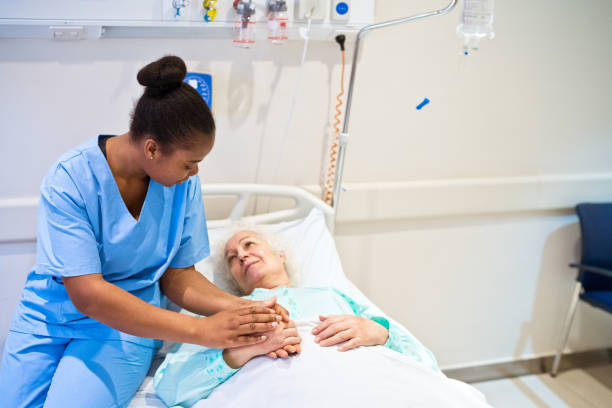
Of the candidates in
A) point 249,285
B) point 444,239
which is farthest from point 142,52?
point 444,239

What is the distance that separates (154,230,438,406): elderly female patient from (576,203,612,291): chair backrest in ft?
4.28

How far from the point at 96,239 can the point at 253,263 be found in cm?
56

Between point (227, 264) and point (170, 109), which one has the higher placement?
point (170, 109)

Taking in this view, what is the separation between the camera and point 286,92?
2033 millimetres

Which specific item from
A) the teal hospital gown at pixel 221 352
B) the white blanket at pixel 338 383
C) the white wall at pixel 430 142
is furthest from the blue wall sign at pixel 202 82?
the white blanket at pixel 338 383

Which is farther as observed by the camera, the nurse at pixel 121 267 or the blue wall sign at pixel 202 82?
the blue wall sign at pixel 202 82

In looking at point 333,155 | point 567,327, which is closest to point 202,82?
point 333,155

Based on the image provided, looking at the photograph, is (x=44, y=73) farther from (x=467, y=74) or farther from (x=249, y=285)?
(x=467, y=74)

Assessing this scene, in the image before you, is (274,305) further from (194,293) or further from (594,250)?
(594,250)

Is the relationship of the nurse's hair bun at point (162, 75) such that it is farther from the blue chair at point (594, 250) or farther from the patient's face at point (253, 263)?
the blue chair at point (594, 250)

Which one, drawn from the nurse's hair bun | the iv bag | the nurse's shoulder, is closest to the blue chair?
the iv bag

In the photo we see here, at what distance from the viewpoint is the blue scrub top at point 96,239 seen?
1225 millimetres

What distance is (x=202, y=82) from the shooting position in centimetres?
189

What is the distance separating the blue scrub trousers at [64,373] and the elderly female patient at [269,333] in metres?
0.13
